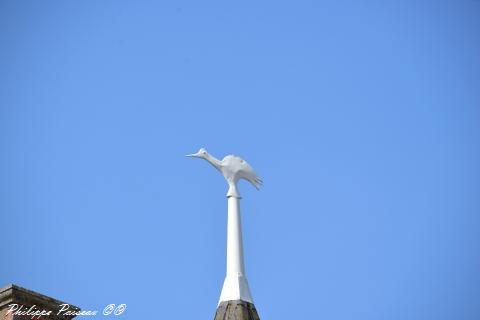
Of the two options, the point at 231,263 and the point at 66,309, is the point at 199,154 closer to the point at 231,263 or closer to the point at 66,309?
the point at 231,263

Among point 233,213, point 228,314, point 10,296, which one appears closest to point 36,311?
point 10,296

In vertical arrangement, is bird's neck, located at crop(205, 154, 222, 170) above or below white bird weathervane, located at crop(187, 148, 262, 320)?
above

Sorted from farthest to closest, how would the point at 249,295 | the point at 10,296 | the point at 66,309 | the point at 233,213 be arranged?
1. the point at 233,213
2. the point at 249,295
3. the point at 66,309
4. the point at 10,296

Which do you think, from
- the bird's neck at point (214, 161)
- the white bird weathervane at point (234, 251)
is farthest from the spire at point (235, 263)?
the bird's neck at point (214, 161)

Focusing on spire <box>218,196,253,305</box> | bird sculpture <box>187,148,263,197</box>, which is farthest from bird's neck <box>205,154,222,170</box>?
spire <box>218,196,253,305</box>

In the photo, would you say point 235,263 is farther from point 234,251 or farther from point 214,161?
point 214,161

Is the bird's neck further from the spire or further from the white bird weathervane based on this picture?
the spire

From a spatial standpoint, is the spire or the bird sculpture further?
the bird sculpture

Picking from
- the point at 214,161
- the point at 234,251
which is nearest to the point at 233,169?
the point at 214,161

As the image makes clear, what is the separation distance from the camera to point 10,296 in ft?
43.0

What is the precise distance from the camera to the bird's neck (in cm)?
1685

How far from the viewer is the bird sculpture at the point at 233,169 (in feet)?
54.7

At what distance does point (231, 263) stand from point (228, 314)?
1202 millimetres

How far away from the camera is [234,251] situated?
15727 mm
